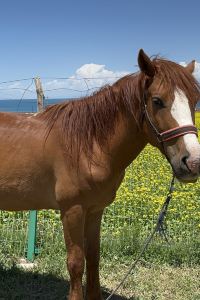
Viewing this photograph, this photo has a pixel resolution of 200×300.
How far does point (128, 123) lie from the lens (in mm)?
2988

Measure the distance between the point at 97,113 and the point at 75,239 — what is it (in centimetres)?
102

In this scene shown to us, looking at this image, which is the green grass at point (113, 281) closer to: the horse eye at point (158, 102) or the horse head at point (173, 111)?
the horse head at point (173, 111)

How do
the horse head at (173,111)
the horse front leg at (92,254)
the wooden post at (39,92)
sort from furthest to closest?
the wooden post at (39,92) < the horse front leg at (92,254) < the horse head at (173,111)

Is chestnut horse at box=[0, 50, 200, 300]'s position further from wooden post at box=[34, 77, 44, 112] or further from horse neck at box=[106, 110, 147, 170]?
wooden post at box=[34, 77, 44, 112]

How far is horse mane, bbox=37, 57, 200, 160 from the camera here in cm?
288

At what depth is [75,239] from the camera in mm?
3088

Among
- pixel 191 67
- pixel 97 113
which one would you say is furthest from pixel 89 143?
pixel 191 67

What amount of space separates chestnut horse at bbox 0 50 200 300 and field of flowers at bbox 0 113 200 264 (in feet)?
Result: 4.20

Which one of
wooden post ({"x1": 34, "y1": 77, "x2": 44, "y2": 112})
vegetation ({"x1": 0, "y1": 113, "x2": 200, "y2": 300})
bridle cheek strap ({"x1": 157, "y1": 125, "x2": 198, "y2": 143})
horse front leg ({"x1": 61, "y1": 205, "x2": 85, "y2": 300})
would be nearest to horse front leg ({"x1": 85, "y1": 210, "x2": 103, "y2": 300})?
horse front leg ({"x1": 61, "y1": 205, "x2": 85, "y2": 300})

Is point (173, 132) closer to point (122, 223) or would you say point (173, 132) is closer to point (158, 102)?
point (158, 102)

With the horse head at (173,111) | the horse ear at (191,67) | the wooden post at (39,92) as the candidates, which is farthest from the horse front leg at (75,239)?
the wooden post at (39,92)

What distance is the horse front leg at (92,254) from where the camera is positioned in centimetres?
344

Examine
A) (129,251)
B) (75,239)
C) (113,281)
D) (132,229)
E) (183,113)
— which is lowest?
(113,281)

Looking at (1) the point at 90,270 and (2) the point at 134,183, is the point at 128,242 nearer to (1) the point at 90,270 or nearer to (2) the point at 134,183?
(1) the point at 90,270
